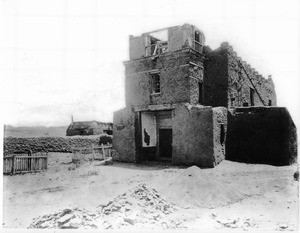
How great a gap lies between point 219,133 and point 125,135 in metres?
6.70

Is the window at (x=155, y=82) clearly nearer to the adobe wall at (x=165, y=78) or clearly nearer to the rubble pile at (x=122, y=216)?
the adobe wall at (x=165, y=78)

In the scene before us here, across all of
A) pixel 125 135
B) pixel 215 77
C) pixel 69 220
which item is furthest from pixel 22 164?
pixel 215 77

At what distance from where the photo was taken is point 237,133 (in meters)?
17.6

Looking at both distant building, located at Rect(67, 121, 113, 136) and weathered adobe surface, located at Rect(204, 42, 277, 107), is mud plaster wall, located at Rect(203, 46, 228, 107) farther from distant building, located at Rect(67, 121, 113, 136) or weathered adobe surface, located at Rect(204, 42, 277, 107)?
distant building, located at Rect(67, 121, 113, 136)

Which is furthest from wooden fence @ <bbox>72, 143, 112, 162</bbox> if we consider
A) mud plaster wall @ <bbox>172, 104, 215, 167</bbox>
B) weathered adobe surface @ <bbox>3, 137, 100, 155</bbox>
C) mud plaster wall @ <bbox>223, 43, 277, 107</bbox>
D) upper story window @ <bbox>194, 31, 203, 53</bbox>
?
upper story window @ <bbox>194, 31, 203, 53</bbox>

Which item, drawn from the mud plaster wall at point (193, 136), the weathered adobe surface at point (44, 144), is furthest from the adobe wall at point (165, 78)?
the weathered adobe surface at point (44, 144)

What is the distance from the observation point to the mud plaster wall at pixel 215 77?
65.1ft

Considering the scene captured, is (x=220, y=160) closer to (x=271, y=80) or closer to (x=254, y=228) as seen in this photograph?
(x=254, y=228)

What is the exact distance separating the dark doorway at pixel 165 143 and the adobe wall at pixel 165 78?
9.49 ft

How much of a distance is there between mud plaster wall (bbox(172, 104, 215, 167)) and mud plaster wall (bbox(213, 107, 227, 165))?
1.19ft

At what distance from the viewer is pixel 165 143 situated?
21344 mm

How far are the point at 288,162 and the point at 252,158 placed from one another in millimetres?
1942

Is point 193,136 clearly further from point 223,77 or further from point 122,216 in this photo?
point 122,216

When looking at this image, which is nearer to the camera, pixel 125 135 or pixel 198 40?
pixel 125 135
